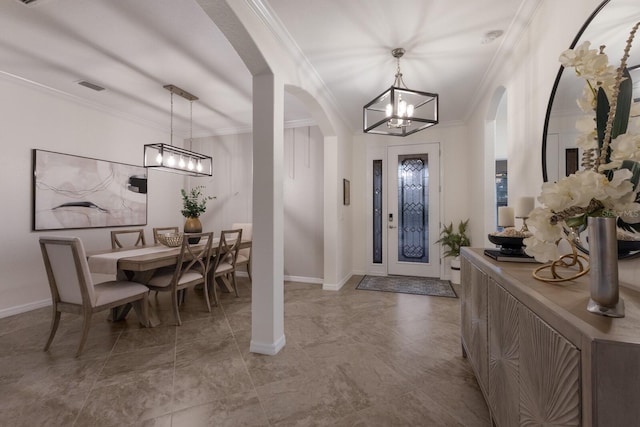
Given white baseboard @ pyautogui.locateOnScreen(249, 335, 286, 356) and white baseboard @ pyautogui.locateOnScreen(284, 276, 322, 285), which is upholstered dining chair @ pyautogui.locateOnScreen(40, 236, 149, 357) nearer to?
white baseboard @ pyautogui.locateOnScreen(249, 335, 286, 356)

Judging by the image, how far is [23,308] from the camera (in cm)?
332

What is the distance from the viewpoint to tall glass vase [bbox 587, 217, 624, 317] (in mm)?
784

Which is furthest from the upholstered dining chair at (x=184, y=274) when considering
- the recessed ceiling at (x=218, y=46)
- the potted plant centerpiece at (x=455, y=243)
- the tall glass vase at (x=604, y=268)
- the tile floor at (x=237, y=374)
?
the potted plant centerpiece at (x=455, y=243)

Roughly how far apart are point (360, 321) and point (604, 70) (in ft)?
8.90

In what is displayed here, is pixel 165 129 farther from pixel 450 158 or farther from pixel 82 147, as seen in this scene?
pixel 450 158

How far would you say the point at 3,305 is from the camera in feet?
10.4

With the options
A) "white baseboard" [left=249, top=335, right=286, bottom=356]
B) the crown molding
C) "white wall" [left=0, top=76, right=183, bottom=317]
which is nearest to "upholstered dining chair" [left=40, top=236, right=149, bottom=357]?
"white baseboard" [left=249, top=335, right=286, bottom=356]

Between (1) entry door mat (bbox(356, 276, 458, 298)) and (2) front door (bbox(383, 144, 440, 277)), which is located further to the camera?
(2) front door (bbox(383, 144, 440, 277))


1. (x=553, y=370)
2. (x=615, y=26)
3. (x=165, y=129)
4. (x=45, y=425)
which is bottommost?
(x=45, y=425)

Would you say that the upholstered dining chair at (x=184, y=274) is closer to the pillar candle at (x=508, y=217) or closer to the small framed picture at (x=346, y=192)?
the small framed picture at (x=346, y=192)

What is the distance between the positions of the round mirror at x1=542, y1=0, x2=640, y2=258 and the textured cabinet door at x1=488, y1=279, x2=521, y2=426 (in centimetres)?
49

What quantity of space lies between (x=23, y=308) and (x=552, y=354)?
15.9 ft

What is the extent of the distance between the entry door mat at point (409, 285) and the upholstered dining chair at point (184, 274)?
2.25 metres

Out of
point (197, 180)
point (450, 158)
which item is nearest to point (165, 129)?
point (197, 180)
